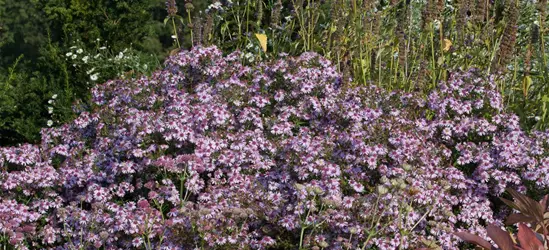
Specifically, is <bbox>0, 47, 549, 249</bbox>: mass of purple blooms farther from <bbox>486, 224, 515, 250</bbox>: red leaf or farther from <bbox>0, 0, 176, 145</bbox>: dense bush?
<bbox>0, 0, 176, 145</bbox>: dense bush

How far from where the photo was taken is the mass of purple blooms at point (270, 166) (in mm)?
2643

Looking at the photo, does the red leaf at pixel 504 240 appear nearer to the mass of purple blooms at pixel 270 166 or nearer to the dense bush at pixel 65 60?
the mass of purple blooms at pixel 270 166

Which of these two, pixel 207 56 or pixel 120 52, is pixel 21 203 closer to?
pixel 207 56

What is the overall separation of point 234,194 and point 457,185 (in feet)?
3.14

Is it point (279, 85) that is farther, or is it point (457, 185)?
point (279, 85)

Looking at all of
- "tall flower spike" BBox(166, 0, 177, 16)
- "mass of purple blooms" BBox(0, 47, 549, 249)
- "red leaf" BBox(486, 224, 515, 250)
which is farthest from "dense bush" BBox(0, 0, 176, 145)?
"red leaf" BBox(486, 224, 515, 250)

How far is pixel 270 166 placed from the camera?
3.11m

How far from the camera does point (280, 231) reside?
271cm

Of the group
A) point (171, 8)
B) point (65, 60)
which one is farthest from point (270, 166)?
point (65, 60)

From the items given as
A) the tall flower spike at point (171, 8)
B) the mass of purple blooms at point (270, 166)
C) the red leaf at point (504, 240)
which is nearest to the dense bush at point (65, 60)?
the tall flower spike at point (171, 8)

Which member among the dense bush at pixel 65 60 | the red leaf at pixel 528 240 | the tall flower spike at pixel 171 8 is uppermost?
the tall flower spike at pixel 171 8

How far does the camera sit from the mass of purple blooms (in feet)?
8.67

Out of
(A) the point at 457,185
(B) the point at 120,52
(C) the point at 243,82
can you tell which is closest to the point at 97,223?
(C) the point at 243,82

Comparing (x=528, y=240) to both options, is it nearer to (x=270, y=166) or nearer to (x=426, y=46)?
(x=270, y=166)
